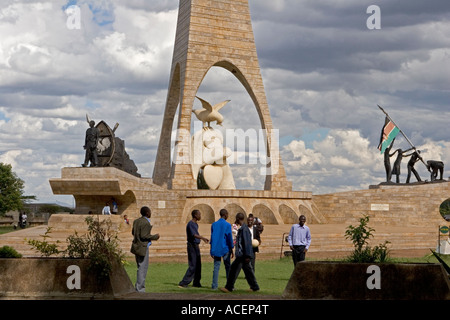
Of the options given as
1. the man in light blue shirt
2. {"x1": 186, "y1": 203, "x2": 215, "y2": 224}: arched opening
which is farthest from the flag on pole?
the man in light blue shirt

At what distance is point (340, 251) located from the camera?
74.2 feet

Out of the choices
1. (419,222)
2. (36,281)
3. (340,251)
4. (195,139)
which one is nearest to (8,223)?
(195,139)

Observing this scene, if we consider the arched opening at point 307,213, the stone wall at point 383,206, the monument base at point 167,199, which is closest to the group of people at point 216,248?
the monument base at point 167,199

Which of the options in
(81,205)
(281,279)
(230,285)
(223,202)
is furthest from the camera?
(223,202)

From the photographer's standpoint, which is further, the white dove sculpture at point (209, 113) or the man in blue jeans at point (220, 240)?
the white dove sculpture at point (209, 113)

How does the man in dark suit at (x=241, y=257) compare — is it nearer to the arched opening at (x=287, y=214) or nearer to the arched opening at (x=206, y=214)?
the arched opening at (x=206, y=214)

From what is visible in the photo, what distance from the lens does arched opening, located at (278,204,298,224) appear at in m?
30.3

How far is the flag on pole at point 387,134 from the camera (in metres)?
Result: 33.0

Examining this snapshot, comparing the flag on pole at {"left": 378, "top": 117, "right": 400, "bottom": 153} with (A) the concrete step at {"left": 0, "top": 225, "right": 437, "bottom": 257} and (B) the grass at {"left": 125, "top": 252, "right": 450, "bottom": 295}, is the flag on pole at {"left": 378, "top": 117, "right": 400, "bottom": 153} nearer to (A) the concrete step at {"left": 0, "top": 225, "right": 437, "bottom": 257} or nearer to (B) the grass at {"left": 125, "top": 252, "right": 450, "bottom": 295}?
(A) the concrete step at {"left": 0, "top": 225, "right": 437, "bottom": 257}

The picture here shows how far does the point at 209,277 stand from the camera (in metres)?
13.5

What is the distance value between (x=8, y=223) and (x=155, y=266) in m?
35.9

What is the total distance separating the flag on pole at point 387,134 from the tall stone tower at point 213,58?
492 centimetres
